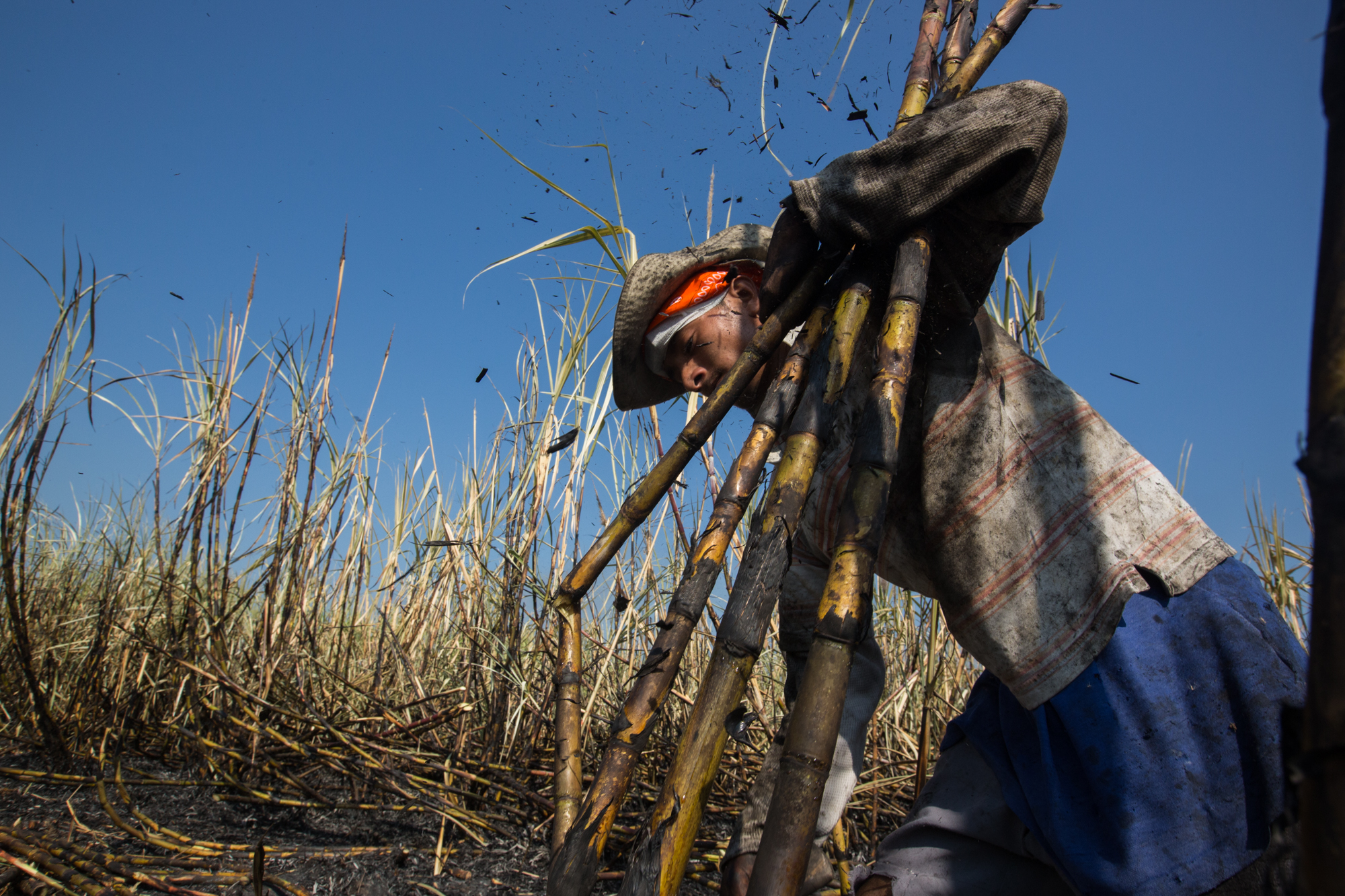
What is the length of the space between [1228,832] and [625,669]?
1.83 m

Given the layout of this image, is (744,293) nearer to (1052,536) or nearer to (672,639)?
(1052,536)

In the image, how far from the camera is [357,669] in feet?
9.80

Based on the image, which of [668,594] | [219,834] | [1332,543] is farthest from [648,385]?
[1332,543]

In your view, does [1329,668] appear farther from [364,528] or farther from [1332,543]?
[364,528]

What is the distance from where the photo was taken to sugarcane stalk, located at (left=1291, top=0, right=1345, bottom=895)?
1.01ft

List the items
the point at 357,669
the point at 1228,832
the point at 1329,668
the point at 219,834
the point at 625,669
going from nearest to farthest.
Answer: the point at 1329,668, the point at 1228,832, the point at 219,834, the point at 625,669, the point at 357,669

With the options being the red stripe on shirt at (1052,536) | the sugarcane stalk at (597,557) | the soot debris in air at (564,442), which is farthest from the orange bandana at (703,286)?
the red stripe on shirt at (1052,536)

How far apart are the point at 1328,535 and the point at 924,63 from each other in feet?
3.89

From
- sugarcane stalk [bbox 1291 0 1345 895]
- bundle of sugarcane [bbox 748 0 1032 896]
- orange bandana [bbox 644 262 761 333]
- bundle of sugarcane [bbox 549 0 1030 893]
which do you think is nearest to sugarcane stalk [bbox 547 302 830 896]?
bundle of sugarcane [bbox 549 0 1030 893]

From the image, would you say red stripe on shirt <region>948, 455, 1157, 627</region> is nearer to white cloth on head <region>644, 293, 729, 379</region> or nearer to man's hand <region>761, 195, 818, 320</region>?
man's hand <region>761, 195, 818, 320</region>

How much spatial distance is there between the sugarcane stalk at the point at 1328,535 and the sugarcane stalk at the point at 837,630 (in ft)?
1.16

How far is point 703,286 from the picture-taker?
1785 mm

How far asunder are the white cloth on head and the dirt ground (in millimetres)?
1244

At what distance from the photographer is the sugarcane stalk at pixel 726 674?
2.25 ft
